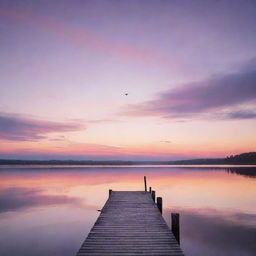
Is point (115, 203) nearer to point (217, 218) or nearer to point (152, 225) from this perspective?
point (152, 225)

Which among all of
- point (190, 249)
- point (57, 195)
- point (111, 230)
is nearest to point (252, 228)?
point (190, 249)

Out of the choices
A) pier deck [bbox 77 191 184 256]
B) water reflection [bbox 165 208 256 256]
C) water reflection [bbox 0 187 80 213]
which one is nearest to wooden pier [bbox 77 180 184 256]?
pier deck [bbox 77 191 184 256]

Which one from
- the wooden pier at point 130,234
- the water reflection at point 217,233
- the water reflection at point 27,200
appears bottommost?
the water reflection at point 217,233

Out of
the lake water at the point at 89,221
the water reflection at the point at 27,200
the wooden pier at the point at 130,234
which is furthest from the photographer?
the water reflection at the point at 27,200

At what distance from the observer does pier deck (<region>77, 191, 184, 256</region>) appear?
26.7ft

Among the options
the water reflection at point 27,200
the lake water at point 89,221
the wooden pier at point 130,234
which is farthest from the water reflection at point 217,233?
the water reflection at point 27,200

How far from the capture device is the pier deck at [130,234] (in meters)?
8.12

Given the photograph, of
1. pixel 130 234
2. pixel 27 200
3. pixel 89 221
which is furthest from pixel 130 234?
pixel 27 200

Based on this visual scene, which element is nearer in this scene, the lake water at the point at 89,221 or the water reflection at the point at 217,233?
the water reflection at the point at 217,233

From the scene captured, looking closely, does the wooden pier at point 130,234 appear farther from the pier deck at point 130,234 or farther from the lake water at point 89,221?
the lake water at point 89,221

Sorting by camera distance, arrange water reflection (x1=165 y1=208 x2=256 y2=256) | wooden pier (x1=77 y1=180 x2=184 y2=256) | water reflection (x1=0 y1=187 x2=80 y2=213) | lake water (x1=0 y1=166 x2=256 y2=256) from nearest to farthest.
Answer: wooden pier (x1=77 y1=180 x2=184 y2=256) < water reflection (x1=165 y1=208 x2=256 y2=256) < lake water (x1=0 y1=166 x2=256 y2=256) < water reflection (x1=0 y1=187 x2=80 y2=213)

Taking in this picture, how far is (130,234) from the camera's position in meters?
9.98

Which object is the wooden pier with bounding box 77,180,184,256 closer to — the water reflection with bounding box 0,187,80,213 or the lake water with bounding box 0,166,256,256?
the lake water with bounding box 0,166,256,256

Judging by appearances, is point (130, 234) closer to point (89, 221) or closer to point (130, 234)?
point (130, 234)
